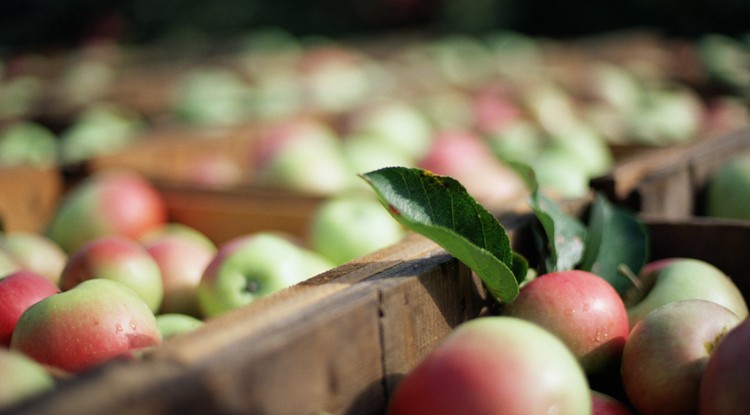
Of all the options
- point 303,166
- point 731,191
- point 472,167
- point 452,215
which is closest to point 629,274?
point 452,215

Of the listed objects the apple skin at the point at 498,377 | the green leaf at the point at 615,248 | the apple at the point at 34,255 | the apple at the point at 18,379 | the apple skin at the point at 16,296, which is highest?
the apple at the point at 18,379

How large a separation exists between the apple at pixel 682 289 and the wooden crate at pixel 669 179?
276 millimetres

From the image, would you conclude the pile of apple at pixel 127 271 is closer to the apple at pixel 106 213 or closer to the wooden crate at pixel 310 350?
the apple at pixel 106 213

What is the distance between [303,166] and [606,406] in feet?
4.02

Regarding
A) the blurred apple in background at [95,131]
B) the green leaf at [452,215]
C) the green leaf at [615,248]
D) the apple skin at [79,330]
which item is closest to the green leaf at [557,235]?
the green leaf at [615,248]

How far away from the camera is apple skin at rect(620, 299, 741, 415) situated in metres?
0.79

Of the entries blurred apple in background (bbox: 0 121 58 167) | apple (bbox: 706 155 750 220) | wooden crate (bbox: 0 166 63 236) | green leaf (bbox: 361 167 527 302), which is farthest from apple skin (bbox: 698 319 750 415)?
blurred apple in background (bbox: 0 121 58 167)

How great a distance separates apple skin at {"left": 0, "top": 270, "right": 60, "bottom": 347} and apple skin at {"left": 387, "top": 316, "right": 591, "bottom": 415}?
499 millimetres

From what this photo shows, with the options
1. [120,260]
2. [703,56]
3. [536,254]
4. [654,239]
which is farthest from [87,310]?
[703,56]

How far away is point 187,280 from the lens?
1255mm

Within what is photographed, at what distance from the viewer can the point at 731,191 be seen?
1.41 m

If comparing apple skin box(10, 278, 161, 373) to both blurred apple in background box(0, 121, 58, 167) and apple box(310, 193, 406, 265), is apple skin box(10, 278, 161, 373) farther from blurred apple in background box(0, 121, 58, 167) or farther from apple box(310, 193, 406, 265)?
blurred apple in background box(0, 121, 58, 167)

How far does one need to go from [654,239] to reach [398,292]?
0.60m

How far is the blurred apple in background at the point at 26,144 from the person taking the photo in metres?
2.53
